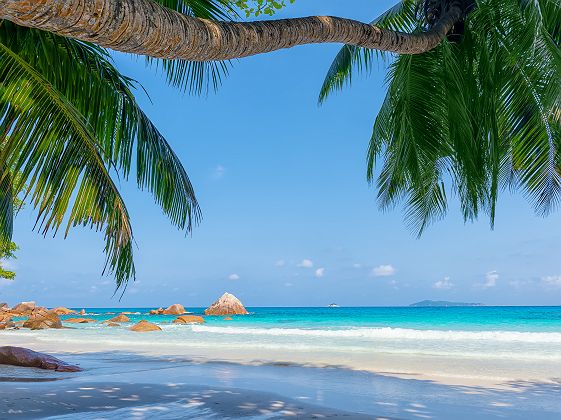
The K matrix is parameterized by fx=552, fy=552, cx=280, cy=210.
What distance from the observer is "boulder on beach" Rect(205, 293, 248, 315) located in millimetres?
39956

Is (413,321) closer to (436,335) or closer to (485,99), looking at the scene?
(436,335)

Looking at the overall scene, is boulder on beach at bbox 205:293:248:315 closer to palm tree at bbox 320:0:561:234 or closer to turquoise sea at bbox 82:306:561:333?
turquoise sea at bbox 82:306:561:333

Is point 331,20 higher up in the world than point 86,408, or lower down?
higher up

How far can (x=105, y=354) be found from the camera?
10.9 metres

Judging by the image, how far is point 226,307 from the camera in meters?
40.7

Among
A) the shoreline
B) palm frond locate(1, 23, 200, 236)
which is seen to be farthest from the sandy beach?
palm frond locate(1, 23, 200, 236)

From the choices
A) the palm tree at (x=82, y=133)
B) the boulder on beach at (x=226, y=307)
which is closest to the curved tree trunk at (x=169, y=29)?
the palm tree at (x=82, y=133)

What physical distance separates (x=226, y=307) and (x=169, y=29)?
38.7 meters

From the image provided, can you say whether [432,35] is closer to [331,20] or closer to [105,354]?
[331,20]

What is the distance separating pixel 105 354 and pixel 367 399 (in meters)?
6.94

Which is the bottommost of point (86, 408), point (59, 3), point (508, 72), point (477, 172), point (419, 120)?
point (86, 408)

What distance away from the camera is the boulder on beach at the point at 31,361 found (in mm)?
7566

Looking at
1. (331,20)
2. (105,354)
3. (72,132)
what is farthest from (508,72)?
(105,354)

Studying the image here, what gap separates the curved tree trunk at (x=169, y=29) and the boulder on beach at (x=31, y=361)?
19.0 feet
